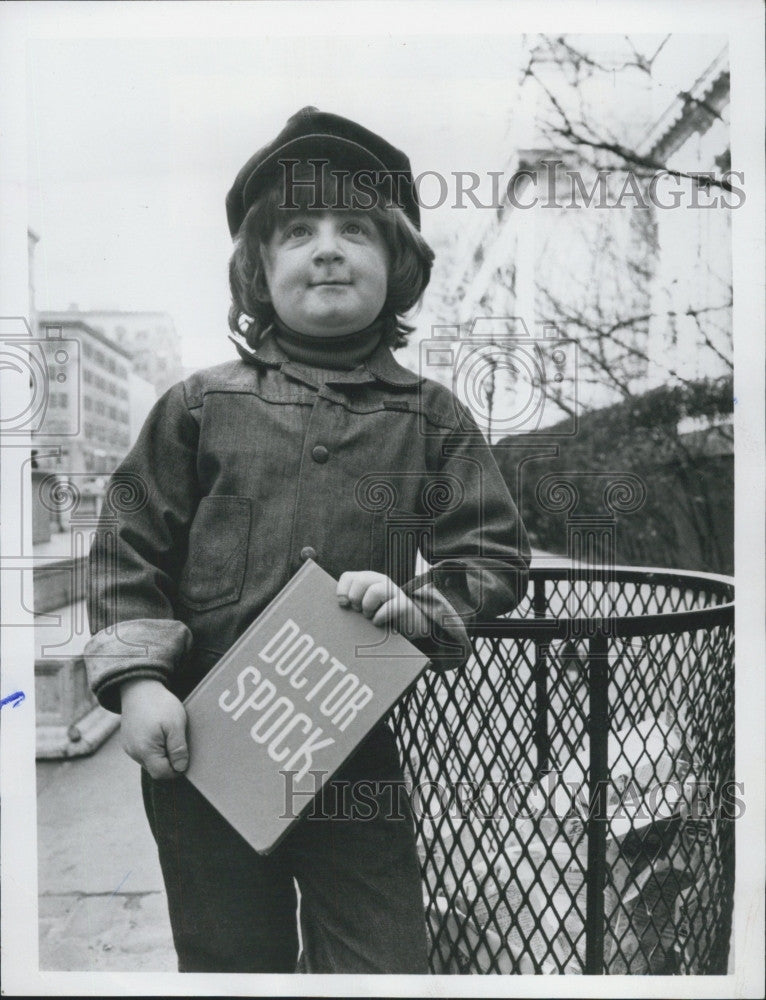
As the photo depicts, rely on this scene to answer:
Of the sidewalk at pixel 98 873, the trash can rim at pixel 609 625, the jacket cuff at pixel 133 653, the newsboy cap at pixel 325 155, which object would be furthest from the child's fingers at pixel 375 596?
the newsboy cap at pixel 325 155

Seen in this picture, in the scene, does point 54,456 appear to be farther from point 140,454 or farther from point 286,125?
point 286,125

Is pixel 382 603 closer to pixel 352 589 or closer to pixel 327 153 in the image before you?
pixel 352 589

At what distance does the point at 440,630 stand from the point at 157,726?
49cm

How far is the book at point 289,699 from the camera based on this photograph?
1.39m

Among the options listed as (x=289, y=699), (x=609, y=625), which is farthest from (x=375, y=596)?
(x=609, y=625)

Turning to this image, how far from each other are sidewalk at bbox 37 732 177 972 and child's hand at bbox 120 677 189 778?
16 cm

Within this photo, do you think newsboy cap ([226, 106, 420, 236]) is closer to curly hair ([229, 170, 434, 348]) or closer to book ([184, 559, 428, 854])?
curly hair ([229, 170, 434, 348])

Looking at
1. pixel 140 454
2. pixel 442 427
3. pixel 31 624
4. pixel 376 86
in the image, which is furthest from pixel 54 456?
pixel 376 86

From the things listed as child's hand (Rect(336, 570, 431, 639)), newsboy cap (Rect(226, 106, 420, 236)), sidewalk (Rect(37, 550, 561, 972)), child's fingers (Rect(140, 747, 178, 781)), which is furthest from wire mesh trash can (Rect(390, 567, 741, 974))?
newsboy cap (Rect(226, 106, 420, 236))

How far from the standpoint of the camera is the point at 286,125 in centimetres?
152

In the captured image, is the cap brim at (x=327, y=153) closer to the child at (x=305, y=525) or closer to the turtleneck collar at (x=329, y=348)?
the child at (x=305, y=525)

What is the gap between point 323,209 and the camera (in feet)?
4.87

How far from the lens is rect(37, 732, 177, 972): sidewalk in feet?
5.14

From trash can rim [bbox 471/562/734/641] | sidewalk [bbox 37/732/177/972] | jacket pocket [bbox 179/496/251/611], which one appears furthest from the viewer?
sidewalk [bbox 37/732/177/972]
